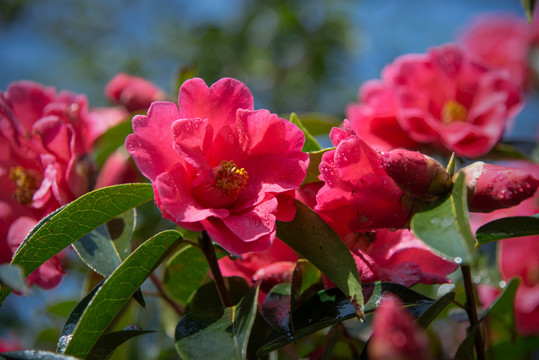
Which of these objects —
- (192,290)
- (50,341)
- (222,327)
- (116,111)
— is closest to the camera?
(222,327)

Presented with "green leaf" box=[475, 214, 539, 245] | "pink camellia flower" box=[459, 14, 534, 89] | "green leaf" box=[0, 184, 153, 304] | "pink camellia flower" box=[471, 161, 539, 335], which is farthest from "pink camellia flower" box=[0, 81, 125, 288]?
"pink camellia flower" box=[459, 14, 534, 89]

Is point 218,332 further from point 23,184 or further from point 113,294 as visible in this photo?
point 23,184

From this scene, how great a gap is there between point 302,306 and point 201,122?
0.28 meters

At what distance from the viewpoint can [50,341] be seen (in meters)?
1.48

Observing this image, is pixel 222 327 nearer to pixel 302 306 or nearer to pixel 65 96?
pixel 302 306

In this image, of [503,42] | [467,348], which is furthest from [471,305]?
[503,42]

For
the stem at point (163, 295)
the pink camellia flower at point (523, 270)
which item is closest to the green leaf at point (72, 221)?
the stem at point (163, 295)

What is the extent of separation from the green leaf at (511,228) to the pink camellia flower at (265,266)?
27 cm

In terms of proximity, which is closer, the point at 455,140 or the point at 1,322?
the point at 455,140

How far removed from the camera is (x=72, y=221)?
74 centimetres

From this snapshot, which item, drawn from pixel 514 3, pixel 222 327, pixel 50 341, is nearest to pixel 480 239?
pixel 222 327

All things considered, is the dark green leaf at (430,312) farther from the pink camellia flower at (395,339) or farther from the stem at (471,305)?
the pink camellia flower at (395,339)

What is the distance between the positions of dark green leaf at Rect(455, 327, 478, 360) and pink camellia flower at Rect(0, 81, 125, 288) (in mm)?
586

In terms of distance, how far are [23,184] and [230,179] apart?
1.36ft
